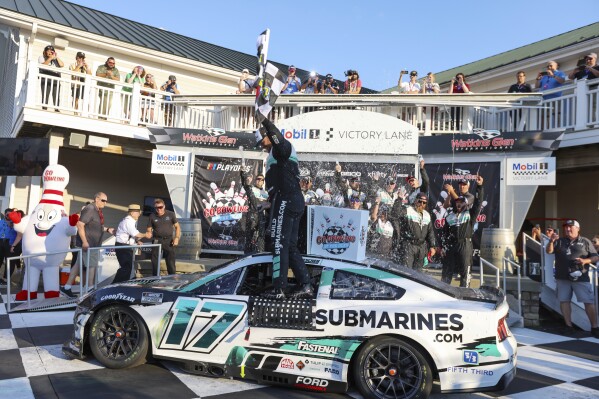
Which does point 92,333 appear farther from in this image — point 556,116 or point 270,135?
point 556,116

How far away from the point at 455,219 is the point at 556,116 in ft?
17.6

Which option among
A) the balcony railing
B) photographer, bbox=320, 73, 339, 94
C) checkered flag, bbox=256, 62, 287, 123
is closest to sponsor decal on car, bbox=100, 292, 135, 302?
checkered flag, bbox=256, 62, 287, 123

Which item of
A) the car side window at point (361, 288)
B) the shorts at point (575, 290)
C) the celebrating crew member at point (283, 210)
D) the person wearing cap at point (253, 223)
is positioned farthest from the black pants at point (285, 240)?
the shorts at point (575, 290)

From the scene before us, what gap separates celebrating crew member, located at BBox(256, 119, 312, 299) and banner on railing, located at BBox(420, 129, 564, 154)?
23.3 ft

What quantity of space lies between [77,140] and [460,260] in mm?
10025

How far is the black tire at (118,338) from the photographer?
4566 millimetres

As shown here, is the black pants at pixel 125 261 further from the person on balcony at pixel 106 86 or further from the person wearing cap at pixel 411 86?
the person wearing cap at pixel 411 86

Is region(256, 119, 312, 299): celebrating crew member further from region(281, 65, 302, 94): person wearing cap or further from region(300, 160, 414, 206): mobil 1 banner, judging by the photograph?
region(281, 65, 302, 94): person wearing cap

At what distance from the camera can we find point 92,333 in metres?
4.71

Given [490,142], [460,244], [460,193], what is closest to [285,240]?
[460,244]

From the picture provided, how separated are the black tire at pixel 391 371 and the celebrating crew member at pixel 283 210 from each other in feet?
2.50

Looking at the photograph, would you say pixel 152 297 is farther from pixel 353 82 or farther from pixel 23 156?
pixel 353 82

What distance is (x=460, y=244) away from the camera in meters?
7.51

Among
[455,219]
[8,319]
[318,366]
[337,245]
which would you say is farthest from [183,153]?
[318,366]
